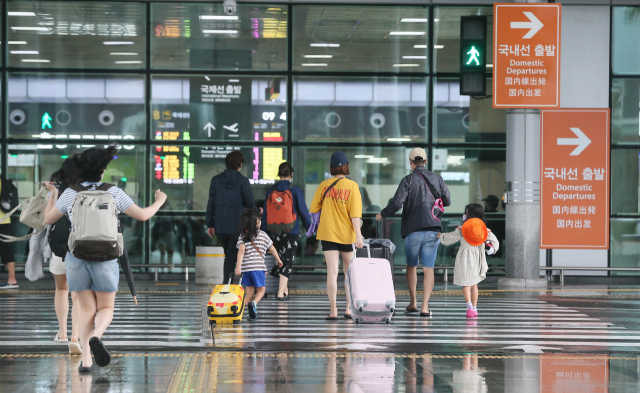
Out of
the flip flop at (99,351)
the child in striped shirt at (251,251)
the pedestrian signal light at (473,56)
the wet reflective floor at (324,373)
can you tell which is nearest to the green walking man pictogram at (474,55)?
the pedestrian signal light at (473,56)

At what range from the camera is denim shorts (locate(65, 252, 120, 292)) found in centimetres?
625

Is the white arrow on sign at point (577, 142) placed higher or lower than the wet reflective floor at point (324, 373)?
higher

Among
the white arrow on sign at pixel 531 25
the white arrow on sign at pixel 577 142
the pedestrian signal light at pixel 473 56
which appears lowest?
the white arrow on sign at pixel 577 142

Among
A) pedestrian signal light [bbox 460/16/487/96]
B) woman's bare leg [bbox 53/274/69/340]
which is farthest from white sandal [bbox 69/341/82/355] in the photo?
pedestrian signal light [bbox 460/16/487/96]

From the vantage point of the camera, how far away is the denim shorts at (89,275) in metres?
6.25

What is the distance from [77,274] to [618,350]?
16.6 feet

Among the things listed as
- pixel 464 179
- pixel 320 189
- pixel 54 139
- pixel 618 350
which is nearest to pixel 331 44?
pixel 464 179

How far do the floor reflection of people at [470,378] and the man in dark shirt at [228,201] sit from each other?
454 centimetres

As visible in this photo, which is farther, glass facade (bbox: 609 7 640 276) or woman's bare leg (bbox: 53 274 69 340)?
glass facade (bbox: 609 7 640 276)

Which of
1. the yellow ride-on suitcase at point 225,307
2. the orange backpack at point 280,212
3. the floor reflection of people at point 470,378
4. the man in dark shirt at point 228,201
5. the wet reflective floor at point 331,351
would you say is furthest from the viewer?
the orange backpack at point 280,212

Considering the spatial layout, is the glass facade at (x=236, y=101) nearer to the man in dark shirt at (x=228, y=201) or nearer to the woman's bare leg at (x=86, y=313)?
the man in dark shirt at (x=228, y=201)

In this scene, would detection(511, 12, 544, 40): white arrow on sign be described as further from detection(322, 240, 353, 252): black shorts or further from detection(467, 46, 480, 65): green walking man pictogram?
detection(322, 240, 353, 252): black shorts

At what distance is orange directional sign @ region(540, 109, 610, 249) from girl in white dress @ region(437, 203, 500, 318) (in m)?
5.55

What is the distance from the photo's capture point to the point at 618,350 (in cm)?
772
